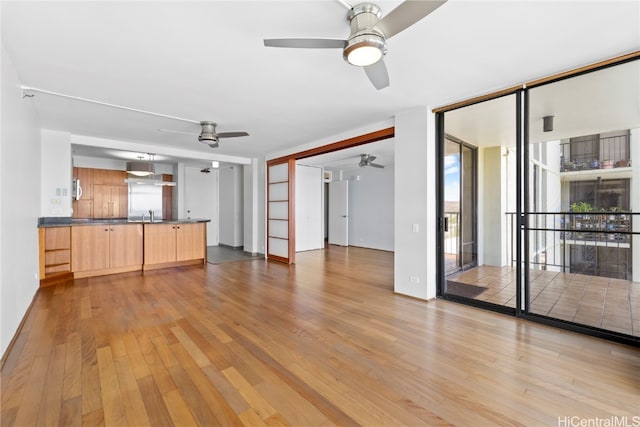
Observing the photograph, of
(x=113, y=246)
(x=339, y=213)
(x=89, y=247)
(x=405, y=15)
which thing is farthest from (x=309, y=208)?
(x=405, y=15)

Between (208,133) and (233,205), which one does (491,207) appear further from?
(233,205)

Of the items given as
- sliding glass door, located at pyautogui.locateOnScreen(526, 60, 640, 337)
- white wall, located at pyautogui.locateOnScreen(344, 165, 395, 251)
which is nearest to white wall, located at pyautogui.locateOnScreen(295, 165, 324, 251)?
white wall, located at pyautogui.locateOnScreen(344, 165, 395, 251)

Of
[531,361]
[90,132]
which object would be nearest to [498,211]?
[531,361]

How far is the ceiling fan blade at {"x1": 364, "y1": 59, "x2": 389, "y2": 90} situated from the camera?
2160 millimetres

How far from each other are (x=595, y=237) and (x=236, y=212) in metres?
7.61

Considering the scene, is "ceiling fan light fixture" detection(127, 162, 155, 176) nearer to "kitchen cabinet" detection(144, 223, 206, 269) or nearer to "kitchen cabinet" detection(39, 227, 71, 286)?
"kitchen cabinet" detection(144, 223, 206, 269)

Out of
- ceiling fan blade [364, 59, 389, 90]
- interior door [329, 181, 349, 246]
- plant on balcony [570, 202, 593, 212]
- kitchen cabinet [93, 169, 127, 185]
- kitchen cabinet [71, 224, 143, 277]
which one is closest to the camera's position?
ceiling fan blade [364, 59, 389, 90]

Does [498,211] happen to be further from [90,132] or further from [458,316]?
[90,132]

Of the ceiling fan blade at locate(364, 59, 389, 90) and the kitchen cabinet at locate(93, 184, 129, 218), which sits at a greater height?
Result: the ceiling fan blade at locate(364, 59, 389, 90)

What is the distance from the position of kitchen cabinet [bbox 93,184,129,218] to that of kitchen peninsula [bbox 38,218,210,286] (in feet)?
7.03

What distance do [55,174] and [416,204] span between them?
5.95 meters

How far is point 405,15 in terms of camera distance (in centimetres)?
164

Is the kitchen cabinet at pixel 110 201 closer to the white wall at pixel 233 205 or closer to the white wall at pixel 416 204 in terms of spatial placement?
the white wall at pixel 233 205

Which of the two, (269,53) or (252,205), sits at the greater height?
(269,53)
